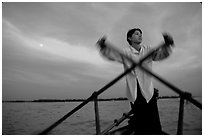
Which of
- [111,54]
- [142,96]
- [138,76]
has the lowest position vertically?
[142,96]

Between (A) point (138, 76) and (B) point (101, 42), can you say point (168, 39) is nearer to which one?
(A) point (138, 76)

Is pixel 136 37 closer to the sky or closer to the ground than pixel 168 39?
closer to the sky

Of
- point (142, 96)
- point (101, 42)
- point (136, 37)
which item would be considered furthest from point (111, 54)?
point (142, 96)

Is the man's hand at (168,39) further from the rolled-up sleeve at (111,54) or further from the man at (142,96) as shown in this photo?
the rolled-up sleeve at (111,54)

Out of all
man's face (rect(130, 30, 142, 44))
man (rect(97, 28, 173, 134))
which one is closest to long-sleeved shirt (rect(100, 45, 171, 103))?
man (rect(97, 28, 173, 134))

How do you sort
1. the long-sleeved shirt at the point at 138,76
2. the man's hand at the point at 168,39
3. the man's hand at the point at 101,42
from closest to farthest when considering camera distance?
the man's hand at the point at 168,39
the man's hand at the point at 101,42
the long-sleeved shirt at the point at 138,76

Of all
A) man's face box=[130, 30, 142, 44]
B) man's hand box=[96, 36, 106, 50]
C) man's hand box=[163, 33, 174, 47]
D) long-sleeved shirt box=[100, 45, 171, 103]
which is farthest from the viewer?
man's face box=[130, 30, 142, 44]

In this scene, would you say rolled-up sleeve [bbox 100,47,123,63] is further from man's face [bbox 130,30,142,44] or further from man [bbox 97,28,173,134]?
man's face [bbox 130,30,142,44]

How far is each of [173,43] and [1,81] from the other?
105 inches

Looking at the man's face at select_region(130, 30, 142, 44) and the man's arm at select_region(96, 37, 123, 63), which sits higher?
the man's face at select_region(130, 30, 142, 44)

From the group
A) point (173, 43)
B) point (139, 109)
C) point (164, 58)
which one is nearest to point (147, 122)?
point (139, 109)

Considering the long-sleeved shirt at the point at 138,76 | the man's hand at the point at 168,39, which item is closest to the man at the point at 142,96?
the long-sleeved shirt at the point at 138,76

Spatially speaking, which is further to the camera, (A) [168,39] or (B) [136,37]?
(B) [136,37]

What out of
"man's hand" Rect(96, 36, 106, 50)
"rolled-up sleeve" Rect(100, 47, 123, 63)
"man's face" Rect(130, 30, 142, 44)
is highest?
"man's face" Rect(130, 30, 142, 44)
